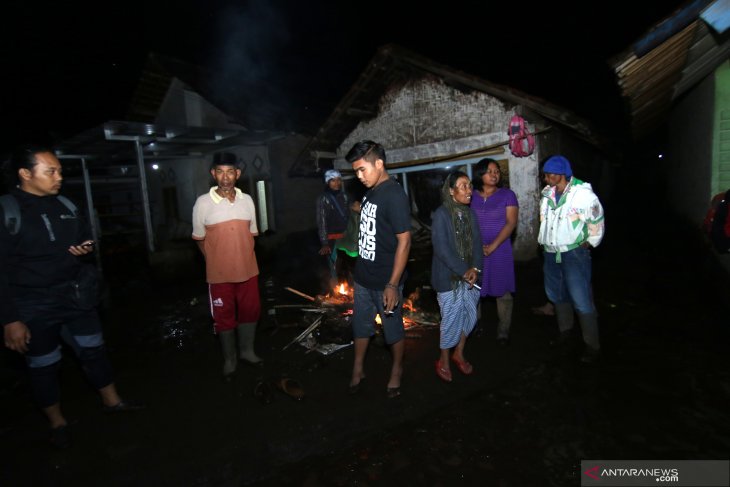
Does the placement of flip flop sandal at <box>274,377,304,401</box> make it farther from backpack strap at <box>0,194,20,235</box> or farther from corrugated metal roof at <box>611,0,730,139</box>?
corrugated metal roof at <box>611,0,730,139</box>

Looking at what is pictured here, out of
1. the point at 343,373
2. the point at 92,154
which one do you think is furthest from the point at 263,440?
the point at 92,154

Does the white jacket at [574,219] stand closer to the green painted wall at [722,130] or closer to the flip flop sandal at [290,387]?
the flip flop sandal at [290,387]

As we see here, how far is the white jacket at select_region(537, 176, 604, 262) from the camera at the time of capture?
3.95m

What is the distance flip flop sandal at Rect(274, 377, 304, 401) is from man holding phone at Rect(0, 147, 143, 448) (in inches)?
63.5

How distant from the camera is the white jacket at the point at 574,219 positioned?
395 centimetres

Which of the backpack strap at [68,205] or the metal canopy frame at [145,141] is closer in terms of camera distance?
the backpack strap at [68,205]

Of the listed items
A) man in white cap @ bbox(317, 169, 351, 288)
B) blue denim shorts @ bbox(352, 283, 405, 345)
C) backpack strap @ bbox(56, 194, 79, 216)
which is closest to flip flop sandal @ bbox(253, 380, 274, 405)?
blue denim shorts @ bbox(352, 283, 405, 345)

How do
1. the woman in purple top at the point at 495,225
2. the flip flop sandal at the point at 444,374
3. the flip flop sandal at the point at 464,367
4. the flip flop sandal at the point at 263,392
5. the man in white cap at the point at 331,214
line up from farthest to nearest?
the man in white cap at the point at 331,214 < the woman in purple top at the point at 495,225 < the flip flop sandal at the point at 464,367 < the flip flop sandal at the point at 444,374 < the flip flop sandal at the point at 263,392

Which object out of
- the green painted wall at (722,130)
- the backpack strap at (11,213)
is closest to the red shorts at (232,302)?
the backpack strap at (11,213)

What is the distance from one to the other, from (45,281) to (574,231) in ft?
15.4

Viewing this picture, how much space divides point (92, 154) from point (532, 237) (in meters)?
12.1

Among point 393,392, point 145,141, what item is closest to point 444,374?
point 393,392

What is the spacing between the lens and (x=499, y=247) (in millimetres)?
4512

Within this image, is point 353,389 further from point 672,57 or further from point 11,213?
point 672,57
